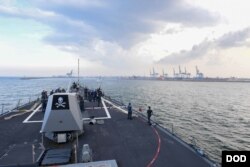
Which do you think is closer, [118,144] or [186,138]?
[118,144]

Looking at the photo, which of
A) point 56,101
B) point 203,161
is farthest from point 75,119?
point 203,161

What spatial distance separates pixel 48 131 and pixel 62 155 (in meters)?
4.27

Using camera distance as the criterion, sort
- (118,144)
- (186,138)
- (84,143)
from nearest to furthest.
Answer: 1. (118,144)
2. (84,143)
3. (186,138)

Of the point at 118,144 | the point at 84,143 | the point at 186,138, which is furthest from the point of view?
the point at 186,138

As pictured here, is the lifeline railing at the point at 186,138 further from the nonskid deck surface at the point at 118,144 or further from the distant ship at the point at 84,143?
the nonskid deck surface at the point at 118,144

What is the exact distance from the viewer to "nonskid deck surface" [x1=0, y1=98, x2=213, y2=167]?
1302 centimetres

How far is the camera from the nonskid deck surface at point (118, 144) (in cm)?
1302

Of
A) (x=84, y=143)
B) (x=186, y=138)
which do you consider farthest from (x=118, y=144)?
(x=186, y=138)

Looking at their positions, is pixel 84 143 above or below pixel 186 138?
above

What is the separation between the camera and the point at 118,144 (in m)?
16.3

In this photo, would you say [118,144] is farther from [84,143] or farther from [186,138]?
[186,138]

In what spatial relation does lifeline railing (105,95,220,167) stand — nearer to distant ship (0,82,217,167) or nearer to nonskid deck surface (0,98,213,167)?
distant ship (0,82,217,167)

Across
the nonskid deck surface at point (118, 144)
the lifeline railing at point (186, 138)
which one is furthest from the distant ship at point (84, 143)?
the lifeline railing at point (186, 138)

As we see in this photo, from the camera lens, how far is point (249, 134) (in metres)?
37.5
